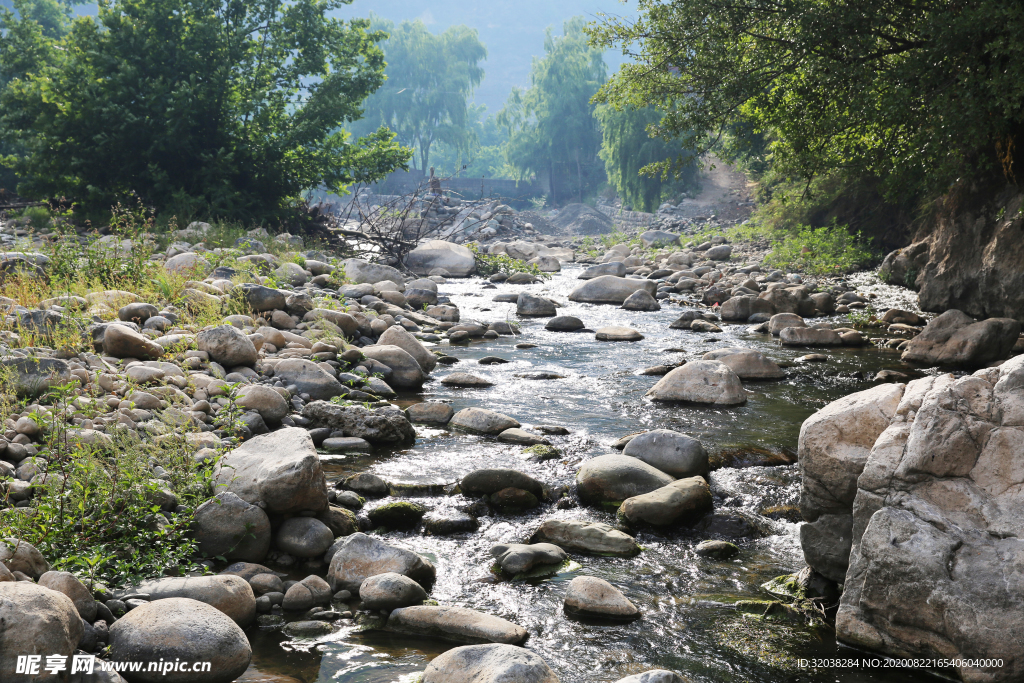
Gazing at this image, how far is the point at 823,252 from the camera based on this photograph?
18406 millimetres

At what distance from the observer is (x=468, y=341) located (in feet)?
37.9

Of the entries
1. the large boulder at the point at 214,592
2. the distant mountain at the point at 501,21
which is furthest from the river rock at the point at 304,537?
the distant mountain at the point at 501,21

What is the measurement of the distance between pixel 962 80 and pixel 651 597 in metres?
7.60

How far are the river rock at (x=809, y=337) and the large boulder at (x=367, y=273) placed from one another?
24.7 ft

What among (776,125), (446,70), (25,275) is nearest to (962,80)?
(776,125)

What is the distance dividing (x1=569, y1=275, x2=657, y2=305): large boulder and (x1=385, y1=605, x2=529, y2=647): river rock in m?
12.8

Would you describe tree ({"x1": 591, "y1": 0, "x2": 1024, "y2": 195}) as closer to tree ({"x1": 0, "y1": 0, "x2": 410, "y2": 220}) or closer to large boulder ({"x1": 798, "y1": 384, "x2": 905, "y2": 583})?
large boulder ({"x1": 798, "y1": 384, "x2": 905, "y2": 583})

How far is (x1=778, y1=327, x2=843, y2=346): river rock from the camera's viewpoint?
10.9 metres

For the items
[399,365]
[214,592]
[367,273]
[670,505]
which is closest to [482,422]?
[399,365]

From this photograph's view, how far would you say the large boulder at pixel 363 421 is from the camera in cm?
→ 632

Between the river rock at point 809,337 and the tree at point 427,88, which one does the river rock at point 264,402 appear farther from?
the tree at point 427,88

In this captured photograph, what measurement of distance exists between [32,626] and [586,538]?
294cm

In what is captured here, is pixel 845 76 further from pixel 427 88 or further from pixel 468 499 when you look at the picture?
pixel 427 88

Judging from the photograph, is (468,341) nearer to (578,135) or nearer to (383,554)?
(383,554)
